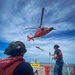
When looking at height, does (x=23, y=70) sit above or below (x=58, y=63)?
below

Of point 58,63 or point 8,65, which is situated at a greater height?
point 58,63

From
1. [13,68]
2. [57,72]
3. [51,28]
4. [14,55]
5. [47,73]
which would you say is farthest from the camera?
[51,28]

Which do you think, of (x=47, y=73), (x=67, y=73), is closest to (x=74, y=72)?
(x=67, y=73)

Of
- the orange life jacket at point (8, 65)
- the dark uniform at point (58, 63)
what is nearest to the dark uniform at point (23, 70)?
the orange life jacket at point (8, 65)

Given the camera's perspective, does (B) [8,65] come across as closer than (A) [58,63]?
Yes

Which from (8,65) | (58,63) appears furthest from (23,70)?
(58,63)

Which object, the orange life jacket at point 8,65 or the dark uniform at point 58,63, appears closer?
the orange life jacket at point 8,65

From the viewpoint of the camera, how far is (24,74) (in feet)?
10.4

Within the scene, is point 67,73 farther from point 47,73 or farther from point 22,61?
point 22,61

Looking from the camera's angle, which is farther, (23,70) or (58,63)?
(58,63)

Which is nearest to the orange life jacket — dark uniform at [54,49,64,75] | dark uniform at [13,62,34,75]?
dark uniform at [13,62,34,75]

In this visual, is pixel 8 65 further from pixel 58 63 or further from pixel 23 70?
pixel 58 63

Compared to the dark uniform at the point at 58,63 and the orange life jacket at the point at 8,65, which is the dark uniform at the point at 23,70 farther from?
the dark uniform at the point at 58,63

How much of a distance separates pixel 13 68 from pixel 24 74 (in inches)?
8.5
